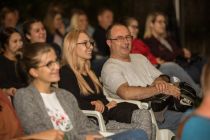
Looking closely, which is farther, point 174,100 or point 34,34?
point 34,34

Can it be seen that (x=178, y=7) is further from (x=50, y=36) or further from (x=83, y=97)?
(x=83, y=97)

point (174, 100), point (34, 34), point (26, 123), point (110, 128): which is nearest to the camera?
point (26, 123)

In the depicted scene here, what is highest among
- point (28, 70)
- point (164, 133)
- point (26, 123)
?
point (28, 70)

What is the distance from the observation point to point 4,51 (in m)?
5.56

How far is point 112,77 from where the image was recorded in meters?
5.17

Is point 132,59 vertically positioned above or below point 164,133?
above

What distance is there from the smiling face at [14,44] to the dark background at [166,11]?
3.82 meters

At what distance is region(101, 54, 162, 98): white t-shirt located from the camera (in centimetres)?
518

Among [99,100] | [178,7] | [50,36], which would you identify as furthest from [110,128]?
[178,7]

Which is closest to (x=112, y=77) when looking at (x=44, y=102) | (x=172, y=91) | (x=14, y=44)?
(x=172, y=91)

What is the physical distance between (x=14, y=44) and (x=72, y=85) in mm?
993

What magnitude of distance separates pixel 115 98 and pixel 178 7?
14.1ft

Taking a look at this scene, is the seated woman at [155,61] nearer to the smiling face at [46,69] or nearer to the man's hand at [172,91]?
the man's hand at [172,91]

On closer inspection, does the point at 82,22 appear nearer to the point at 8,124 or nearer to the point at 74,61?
the point at 74,61
